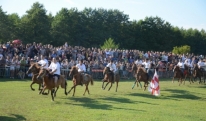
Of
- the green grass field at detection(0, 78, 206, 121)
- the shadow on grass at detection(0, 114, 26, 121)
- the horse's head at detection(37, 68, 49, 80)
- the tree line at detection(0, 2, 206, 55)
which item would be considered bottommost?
the shadow on grass at detection(0, 114, 26, 121)

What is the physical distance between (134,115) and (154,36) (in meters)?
71.2

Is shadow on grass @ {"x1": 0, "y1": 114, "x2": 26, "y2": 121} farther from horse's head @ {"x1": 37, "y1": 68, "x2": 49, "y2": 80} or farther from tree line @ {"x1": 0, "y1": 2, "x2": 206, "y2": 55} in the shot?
tree line @ {"x1": 0, "y1": 2, "x2": 206, "y2": 55}

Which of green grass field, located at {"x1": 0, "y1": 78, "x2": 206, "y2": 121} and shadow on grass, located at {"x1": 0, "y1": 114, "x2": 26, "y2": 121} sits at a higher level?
green grass field, located at {"x1": 0, "y1": 78, "x2": 206, "y2": 121}

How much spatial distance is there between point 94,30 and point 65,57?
132 ft

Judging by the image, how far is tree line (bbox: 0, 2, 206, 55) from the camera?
62.2 meters

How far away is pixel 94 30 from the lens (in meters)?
73.6

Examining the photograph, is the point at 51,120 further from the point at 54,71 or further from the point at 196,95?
the point at 196,95

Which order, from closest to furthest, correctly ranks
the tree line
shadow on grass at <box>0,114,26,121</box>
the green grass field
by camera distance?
shadow on grass at <box>0,114,26,121</box> < the green grass field < the tree line

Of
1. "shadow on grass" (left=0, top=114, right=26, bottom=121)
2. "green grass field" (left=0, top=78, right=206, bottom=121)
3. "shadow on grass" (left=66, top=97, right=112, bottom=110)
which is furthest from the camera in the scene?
"shadow on grass" (left=66, top=97, right=112, bottom=110)

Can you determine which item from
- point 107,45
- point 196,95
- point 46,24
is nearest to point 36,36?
point 46,24

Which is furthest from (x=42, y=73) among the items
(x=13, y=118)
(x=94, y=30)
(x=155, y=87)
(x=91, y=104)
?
(x=94, y=30)

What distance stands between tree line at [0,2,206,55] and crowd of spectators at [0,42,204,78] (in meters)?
27.5

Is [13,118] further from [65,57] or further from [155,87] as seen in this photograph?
[65,57]

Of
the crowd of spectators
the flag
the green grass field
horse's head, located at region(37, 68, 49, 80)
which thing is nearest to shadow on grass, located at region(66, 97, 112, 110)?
the green grass field
